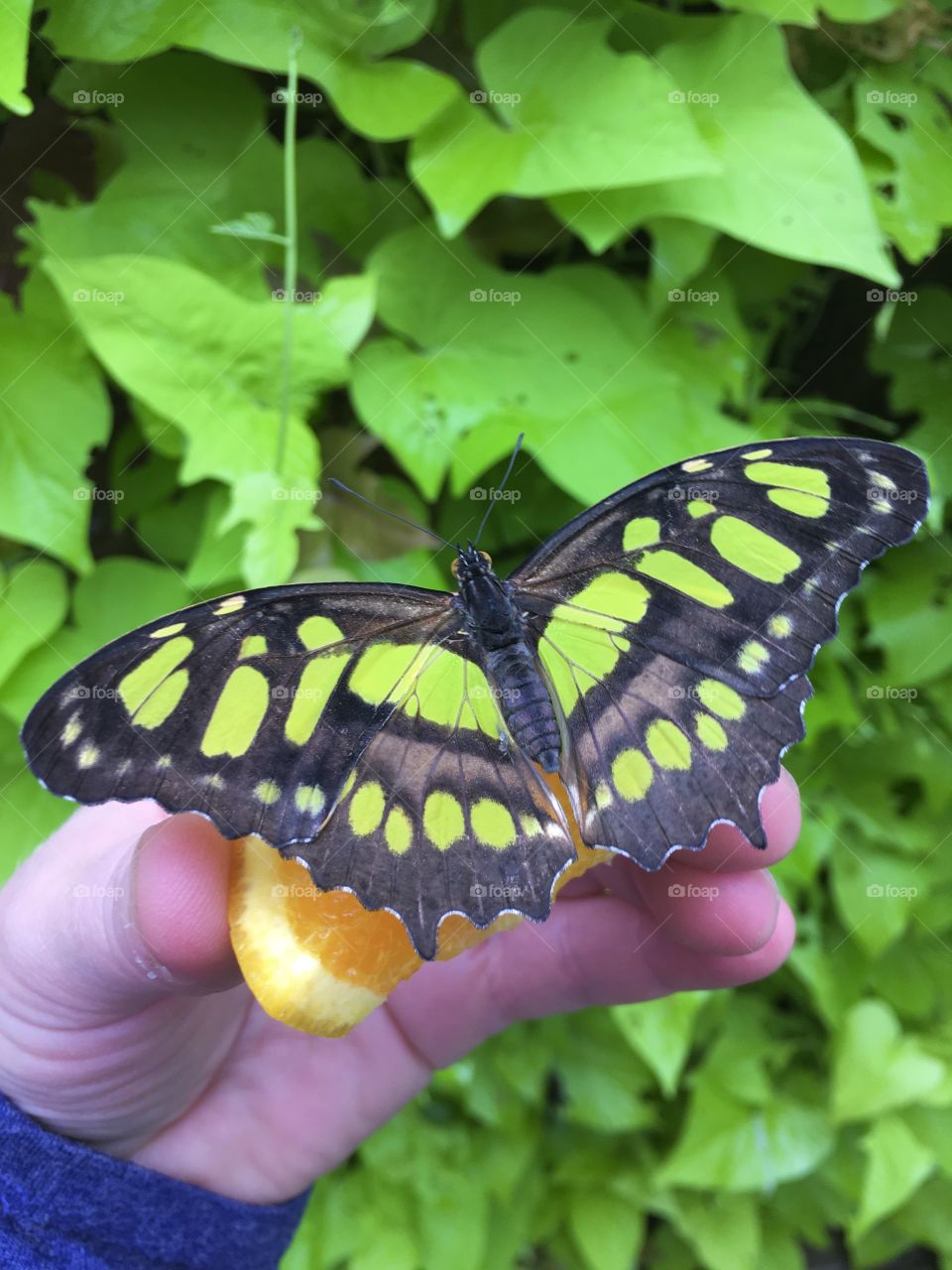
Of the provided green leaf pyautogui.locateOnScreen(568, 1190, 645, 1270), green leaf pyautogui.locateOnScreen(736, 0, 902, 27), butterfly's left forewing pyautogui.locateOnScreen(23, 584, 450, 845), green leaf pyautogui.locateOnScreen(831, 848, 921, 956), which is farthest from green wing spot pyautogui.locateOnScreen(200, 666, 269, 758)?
green leaf pyautogui.locateOnScreen(568, 1190, 645, 1270)

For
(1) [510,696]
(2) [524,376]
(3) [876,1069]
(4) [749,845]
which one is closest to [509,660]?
(1) [510,696]

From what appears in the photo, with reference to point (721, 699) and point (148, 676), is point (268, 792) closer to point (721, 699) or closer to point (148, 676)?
point (148, 676)

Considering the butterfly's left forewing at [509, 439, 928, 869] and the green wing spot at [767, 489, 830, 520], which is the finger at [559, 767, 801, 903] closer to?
the butterfly's left forewing at [509, 439, 928, 869]

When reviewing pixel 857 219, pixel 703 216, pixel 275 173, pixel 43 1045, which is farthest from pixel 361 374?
pixel 43 1045

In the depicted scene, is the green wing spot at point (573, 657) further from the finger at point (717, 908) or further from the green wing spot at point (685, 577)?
the finger at point (717, 908)

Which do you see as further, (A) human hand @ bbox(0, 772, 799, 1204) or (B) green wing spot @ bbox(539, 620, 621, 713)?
(B) green wing spot @ bbox(539, 620, 621, 713)

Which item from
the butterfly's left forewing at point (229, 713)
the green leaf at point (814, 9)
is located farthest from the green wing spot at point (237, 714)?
the green leaf at point (814, 9)

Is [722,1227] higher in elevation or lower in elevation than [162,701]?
lower

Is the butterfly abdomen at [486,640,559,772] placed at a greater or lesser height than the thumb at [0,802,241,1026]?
greater
